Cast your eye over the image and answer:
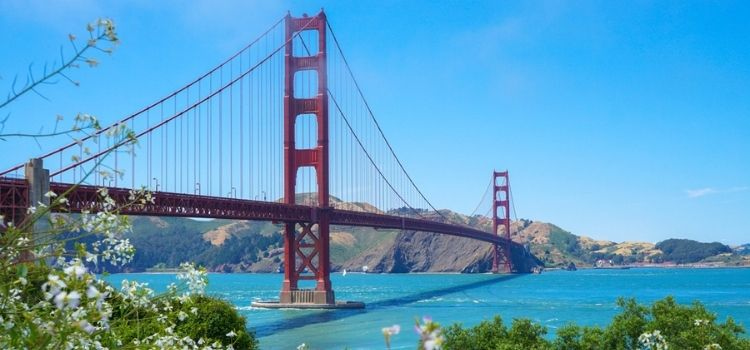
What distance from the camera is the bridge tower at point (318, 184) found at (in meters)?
69.4

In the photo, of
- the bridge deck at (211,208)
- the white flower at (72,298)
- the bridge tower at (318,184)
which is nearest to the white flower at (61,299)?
the white flower at (72,298)

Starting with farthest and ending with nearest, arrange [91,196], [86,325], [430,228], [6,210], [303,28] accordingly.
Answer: [430,228] < [303,28] < [91,196] < [6,210] < [86,325]

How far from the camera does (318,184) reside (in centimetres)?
7050

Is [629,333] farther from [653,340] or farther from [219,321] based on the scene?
[219,321]

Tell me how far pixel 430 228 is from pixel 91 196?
6036 centimetres

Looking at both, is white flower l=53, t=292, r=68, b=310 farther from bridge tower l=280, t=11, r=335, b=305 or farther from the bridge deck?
bridge tower l=280, t=11, r=335, b=305

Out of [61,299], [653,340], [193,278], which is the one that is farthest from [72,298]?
[653,340]

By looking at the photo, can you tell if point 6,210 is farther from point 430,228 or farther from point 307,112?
point 430,228

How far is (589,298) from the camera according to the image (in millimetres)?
98125

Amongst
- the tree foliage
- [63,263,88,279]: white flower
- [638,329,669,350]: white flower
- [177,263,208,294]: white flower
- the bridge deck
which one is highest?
the bridge deck

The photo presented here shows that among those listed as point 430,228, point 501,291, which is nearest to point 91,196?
point 430,228

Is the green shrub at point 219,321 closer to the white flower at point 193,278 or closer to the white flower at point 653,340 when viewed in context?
the white flower at point 653,340

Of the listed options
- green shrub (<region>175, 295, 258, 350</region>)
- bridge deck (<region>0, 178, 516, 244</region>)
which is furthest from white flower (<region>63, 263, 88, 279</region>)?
green shrub (<region>175, 295, 258, 350</region>)

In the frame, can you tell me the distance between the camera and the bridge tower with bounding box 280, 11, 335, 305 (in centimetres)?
6938
